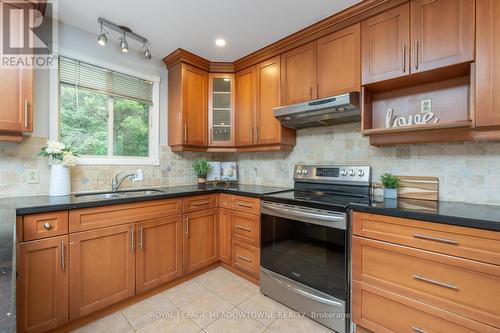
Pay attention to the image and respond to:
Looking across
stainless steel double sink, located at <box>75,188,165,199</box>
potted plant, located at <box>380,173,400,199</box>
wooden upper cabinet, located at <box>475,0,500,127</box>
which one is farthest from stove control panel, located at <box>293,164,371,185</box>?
stainless steel double sink, located at <box>75,188,165,199</box>

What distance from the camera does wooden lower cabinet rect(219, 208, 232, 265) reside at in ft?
8.26

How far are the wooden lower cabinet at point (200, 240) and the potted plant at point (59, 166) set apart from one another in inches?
41.1

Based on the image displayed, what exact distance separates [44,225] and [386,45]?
2.73 m

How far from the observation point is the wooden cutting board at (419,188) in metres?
1.80

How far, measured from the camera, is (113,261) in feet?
6.04

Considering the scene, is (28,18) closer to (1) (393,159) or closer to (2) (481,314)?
(1) (393,159)

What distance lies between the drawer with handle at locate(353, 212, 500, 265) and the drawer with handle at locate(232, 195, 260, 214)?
929mm

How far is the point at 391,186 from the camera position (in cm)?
183

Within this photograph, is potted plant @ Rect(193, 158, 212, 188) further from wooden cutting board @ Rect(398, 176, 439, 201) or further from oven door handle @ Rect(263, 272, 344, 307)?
wooden cutting board @ Rect(398, 176, 439, 201)

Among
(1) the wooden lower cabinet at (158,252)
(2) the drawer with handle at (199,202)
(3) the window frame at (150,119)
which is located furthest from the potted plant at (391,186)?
(3) the window frame at (150,119)

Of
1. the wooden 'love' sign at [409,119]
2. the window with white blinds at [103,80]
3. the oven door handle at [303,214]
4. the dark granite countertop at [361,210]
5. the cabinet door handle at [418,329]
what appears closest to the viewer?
the dark granite countertop at [361,210]

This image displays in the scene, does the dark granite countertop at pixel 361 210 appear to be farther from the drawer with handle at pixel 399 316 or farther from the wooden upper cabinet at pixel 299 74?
the wooden upper cabinet at pixel 299 74

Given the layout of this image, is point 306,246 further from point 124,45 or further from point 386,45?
point 124,45

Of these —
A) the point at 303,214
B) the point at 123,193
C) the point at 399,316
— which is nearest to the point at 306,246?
the point at 303,214
